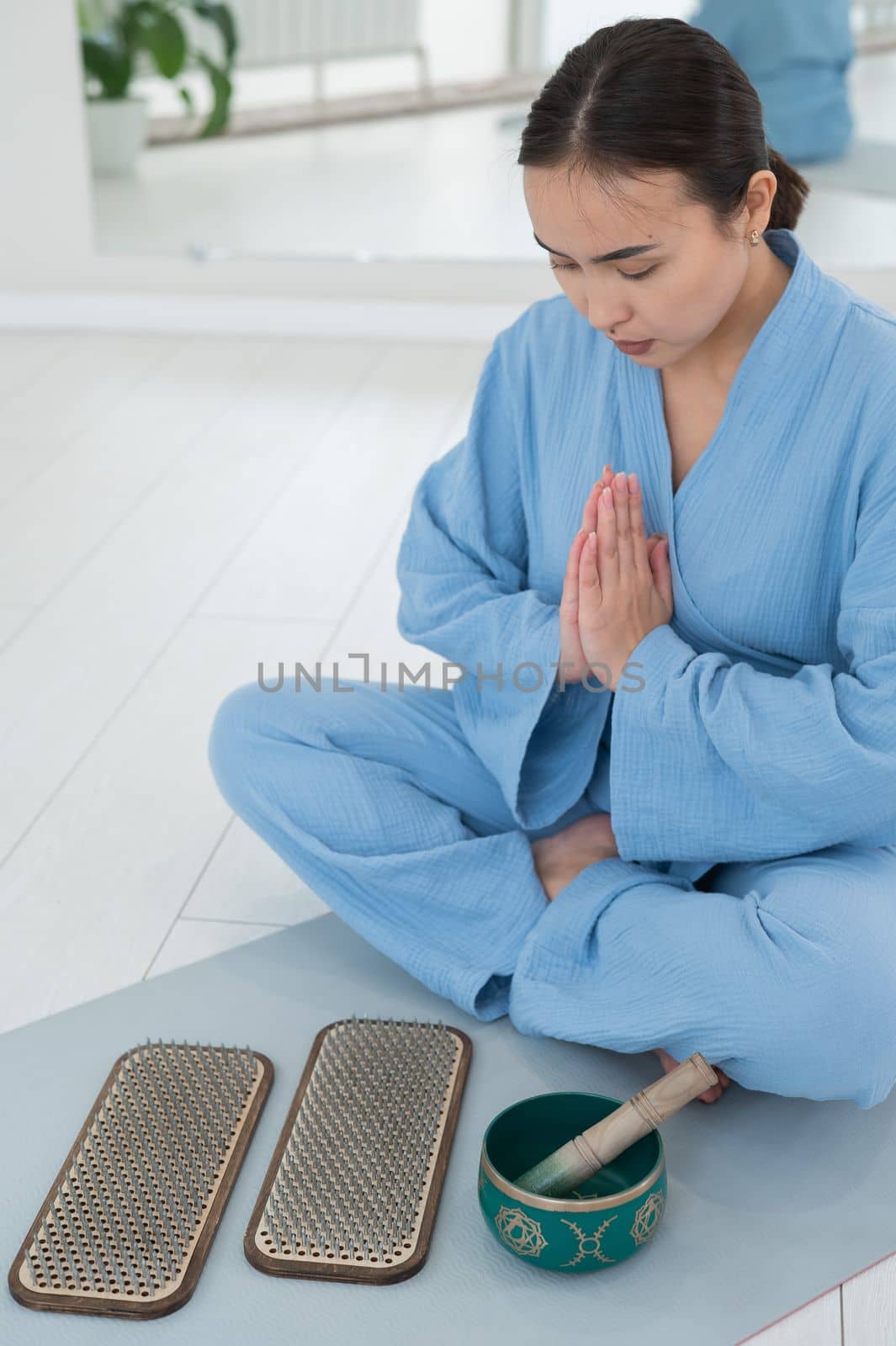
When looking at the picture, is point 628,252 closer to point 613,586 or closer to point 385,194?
point 613,586

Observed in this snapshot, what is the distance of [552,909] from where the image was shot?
152 centimetres

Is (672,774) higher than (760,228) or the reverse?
the reverse

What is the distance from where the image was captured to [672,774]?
1.44 meters

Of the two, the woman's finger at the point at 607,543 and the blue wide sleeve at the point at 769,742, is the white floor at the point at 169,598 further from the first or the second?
the woman's finger at the point at 607,543

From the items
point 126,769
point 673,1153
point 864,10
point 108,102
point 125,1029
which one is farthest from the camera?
point 108,102

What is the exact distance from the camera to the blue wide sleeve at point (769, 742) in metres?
1.32

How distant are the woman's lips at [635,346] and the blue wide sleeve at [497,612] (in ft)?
0.72

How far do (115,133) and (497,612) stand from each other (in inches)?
110

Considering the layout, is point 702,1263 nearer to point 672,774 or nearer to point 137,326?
point 672,774

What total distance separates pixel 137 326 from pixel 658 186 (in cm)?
294

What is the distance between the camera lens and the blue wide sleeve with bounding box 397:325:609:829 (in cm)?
154

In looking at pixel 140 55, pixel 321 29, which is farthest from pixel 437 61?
pixel 140 55

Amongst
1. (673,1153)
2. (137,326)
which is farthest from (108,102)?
(673,1153)

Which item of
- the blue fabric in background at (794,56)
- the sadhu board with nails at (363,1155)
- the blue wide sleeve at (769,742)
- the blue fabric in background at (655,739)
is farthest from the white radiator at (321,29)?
the sadhu board with nails at (363,1155)
